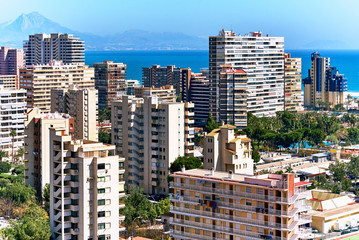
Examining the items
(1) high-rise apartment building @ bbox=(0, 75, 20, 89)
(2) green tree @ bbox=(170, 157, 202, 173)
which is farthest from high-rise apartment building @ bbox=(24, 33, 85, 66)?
(2) green tree @ bbox=(170, 157, 202, 173)

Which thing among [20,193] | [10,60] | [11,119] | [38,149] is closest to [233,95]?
[11,119]

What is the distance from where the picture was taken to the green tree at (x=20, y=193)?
40.6 m

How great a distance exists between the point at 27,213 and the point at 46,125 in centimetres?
625

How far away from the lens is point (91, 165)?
96.6ft

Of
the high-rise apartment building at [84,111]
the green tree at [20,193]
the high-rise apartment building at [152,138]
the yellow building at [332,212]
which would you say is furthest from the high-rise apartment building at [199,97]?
the yellow building at [332,212]

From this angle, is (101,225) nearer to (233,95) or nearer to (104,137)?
(104,137)

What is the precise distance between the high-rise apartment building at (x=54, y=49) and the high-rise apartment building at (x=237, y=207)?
83.6 metres

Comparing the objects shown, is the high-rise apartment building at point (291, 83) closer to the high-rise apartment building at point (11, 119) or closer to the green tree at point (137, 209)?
the high-rise apartment building at point (11, 119)

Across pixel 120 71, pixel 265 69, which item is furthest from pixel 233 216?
pixel 120 71

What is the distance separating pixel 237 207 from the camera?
2736 cm

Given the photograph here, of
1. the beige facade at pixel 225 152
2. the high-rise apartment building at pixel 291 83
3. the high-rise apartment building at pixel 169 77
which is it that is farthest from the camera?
the high-rise apartment building at pixel 169 77

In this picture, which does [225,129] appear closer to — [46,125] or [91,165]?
[46,125]

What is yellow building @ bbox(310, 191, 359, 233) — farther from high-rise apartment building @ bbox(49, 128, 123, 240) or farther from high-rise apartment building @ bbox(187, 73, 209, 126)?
high-rise apartment building @ bbox(187, 73, 209, 126)

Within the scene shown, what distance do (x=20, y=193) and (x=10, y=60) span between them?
91.7 meters
